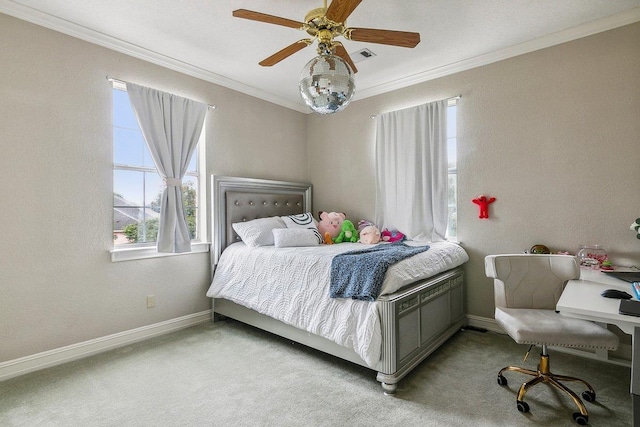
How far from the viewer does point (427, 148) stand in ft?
11.3

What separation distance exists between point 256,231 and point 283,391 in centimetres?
163

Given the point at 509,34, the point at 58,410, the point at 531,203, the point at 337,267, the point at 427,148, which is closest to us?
the point at 58,410

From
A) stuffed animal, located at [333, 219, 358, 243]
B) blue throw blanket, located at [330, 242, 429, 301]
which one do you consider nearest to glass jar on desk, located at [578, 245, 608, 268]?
blue throw blanket, located at [330, 242, 429, 301]

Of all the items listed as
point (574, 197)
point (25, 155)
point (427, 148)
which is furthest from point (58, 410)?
point (574, 197)

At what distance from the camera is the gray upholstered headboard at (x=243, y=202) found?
3.42m

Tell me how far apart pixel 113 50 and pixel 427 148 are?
10.1ft

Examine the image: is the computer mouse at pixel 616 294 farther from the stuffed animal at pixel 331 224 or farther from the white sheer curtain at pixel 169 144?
the white sheer curtain at pixel 169 144

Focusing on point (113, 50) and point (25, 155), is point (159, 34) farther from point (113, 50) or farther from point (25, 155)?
point (25, 155)

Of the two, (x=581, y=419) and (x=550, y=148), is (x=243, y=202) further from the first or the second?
(x=581, y=419)

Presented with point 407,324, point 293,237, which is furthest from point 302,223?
point 407,324

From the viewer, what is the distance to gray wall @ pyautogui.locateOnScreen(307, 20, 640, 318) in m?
2.49

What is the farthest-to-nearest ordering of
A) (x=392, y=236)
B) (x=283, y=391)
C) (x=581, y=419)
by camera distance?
(x=392, y=236) < (x=283, y=391) < (x=581, y=419)

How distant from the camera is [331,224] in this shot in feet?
12.4

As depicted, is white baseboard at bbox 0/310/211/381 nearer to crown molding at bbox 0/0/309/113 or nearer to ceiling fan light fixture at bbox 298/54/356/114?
crown molding at bbox 0/0/309/113
